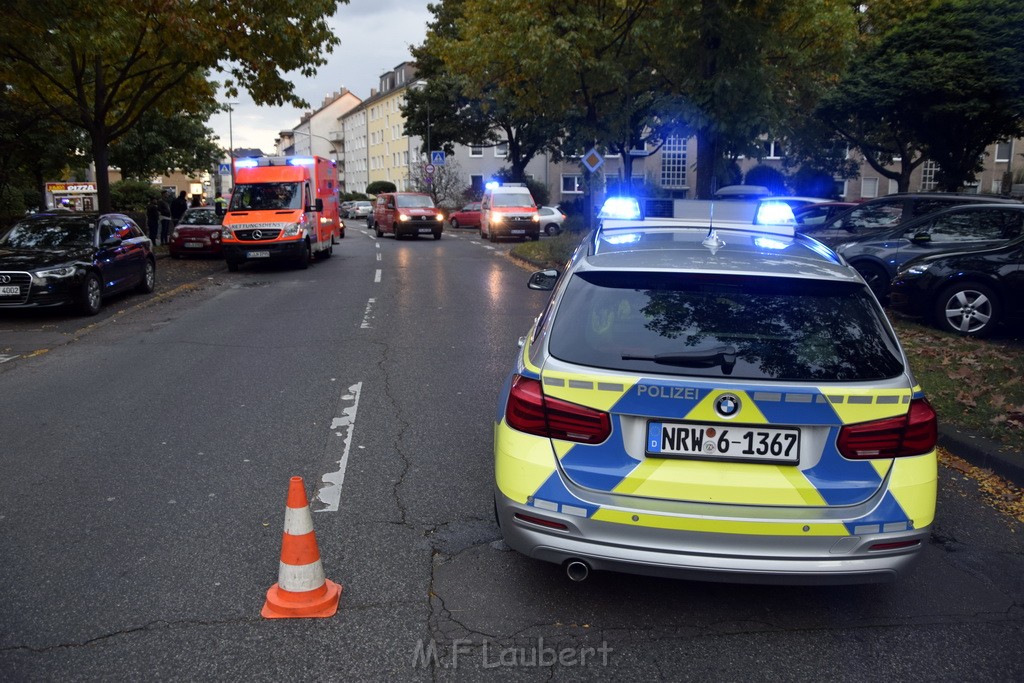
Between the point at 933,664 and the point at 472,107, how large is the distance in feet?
147

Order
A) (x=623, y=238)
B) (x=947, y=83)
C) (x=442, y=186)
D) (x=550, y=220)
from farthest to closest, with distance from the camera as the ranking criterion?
(x=442, y=186) < (x=550, y=220) < (x=947, y=83) < (x=623, y=238)

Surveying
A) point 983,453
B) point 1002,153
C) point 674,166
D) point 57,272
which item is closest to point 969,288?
point 983,453

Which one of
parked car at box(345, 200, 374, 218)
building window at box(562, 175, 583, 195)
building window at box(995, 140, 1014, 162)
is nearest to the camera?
building window at box(995, 140, 1014, 162)

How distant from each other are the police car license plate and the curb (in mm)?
2985

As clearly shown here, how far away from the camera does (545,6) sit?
2244 cm

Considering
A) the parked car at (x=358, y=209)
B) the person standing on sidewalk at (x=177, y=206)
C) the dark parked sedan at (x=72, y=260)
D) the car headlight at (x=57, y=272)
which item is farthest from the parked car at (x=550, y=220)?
the parked car at (x=358, y=209)

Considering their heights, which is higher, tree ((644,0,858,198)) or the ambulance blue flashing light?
tree ((644,0,858,198))

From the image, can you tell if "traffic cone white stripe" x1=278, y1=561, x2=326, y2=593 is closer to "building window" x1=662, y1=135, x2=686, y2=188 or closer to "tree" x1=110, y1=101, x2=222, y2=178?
"tree" x1=110, y1=101, x2=222, y2=178

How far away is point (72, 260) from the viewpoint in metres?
13.0

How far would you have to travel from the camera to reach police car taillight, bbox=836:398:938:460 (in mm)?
3357

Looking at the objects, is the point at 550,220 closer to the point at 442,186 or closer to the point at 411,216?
the point at 411,216

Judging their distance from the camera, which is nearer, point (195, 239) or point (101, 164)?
point (101, 164)

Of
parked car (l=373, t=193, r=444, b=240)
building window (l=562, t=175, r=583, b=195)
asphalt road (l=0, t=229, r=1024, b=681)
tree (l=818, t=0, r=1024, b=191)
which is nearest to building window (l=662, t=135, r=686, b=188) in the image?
building window (l=562, t=175, r=583, b=195)

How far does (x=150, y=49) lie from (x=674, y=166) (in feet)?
153
